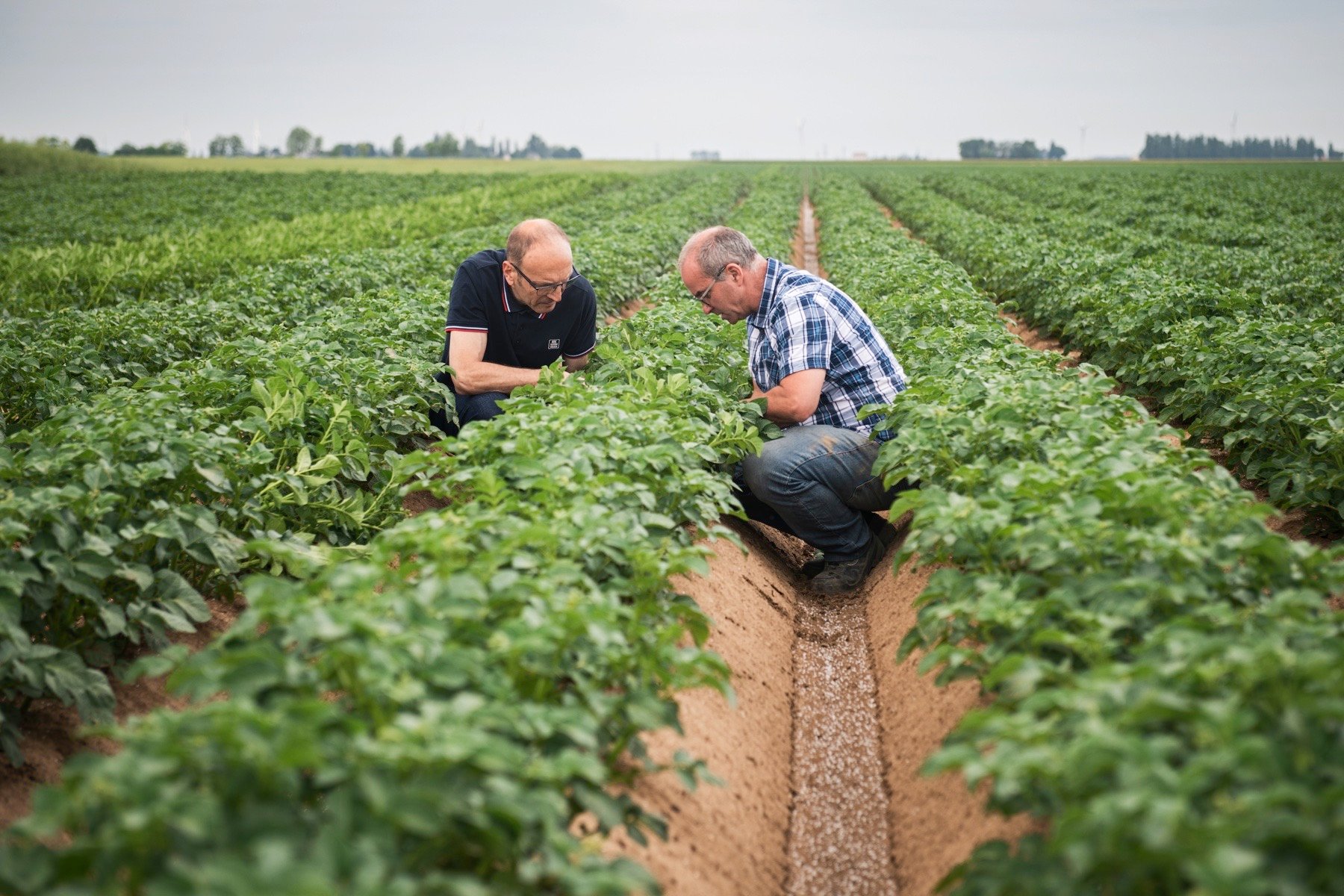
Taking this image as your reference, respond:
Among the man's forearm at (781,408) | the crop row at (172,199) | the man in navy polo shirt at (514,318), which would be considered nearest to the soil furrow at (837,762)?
the man's forearm at (781,408)

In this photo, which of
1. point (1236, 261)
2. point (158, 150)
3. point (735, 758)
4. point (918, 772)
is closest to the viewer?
point (918, 772)

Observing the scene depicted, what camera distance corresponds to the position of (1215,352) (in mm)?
6473

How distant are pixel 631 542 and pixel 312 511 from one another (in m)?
2.21

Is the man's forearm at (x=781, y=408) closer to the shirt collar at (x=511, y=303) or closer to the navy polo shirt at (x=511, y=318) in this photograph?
the navy polo shirt at (x=511, y=318)

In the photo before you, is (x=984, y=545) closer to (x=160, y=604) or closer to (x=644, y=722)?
(x=644, y=722)

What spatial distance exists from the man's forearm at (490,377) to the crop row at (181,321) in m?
1.85

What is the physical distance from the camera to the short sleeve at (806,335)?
4879 mm

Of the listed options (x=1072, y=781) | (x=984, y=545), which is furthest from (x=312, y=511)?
(x=1072, y=781)

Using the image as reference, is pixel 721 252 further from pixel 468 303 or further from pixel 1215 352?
pixel 1215 352

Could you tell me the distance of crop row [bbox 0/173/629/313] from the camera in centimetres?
1070

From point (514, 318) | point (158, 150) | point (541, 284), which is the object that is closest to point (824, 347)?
point (541, 284)

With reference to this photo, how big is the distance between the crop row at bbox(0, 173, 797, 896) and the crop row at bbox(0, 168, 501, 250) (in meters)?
18.8

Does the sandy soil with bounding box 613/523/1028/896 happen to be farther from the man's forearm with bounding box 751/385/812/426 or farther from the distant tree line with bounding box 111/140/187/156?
the distant tree line with bounding box 111/140/187/156

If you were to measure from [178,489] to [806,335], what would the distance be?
9.90ft
